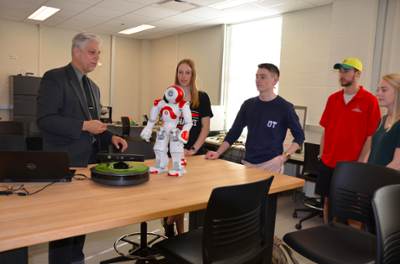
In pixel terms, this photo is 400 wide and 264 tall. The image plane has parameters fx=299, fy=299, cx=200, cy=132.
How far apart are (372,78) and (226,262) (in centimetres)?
324

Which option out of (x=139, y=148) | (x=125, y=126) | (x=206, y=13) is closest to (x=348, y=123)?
(x=139, y=148)

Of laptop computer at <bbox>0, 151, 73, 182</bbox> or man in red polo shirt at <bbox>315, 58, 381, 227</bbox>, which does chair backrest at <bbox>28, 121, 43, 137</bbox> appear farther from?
man in red polo shirt at <bbox>315, 58, 381, 227</bbox>

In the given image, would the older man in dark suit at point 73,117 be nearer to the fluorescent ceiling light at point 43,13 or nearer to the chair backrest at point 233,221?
the chair backrest at point 233,221

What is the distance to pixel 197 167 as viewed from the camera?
1.83 meters

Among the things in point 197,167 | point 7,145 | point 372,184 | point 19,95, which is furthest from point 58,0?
point 372,184

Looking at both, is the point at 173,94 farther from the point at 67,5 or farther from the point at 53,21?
the point at 53,21

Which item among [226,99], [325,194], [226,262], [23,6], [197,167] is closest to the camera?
[226,262]

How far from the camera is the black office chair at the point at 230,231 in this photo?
1141mm

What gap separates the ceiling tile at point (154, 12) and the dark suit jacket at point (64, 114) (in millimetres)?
3373

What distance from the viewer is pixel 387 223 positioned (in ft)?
3.73

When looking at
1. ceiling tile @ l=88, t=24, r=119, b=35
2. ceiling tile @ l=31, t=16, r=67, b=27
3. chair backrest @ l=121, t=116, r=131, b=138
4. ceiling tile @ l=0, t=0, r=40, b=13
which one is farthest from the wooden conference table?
ceiling tile @ l=88, t=24, r=119, b=35

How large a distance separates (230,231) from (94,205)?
549 mm

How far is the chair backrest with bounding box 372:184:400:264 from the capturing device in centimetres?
111

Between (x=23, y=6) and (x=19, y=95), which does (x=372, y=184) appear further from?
(x=19, y=95)
